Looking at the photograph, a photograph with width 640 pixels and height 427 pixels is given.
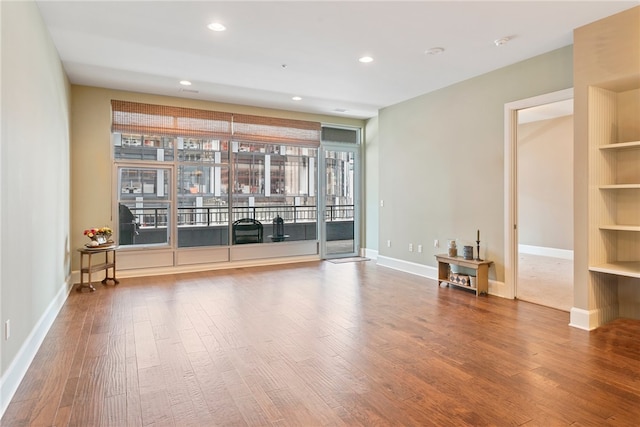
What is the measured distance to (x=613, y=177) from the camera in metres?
3.74

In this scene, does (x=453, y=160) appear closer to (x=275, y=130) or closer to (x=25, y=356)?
(x=275, y=130)

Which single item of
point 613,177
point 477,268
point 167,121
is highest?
point 167,121

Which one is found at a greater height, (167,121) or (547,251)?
(167,121)

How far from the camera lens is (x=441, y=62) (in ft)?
15.0

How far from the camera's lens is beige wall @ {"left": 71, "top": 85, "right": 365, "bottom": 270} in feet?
18.2

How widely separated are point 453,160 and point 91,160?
544 cm

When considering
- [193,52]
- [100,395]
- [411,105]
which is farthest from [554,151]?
[100,395]

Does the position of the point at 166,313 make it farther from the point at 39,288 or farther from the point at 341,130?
the point at 341,130

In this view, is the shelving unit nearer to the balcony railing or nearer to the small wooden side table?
the balcony railing

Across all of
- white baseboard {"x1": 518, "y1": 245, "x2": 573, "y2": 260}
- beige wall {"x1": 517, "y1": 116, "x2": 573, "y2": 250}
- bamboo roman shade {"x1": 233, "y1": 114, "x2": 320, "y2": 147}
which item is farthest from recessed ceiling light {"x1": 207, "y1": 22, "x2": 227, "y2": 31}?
white baseboard {"x1": 518, "y1": 245, "x2": 573, "y2": 260}

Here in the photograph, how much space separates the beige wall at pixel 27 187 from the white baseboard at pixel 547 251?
865cm

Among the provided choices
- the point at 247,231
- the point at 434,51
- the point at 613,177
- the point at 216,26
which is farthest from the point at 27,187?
the point at 613,177

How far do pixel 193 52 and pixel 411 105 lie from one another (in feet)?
11.7

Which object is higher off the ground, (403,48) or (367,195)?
(403,48)
